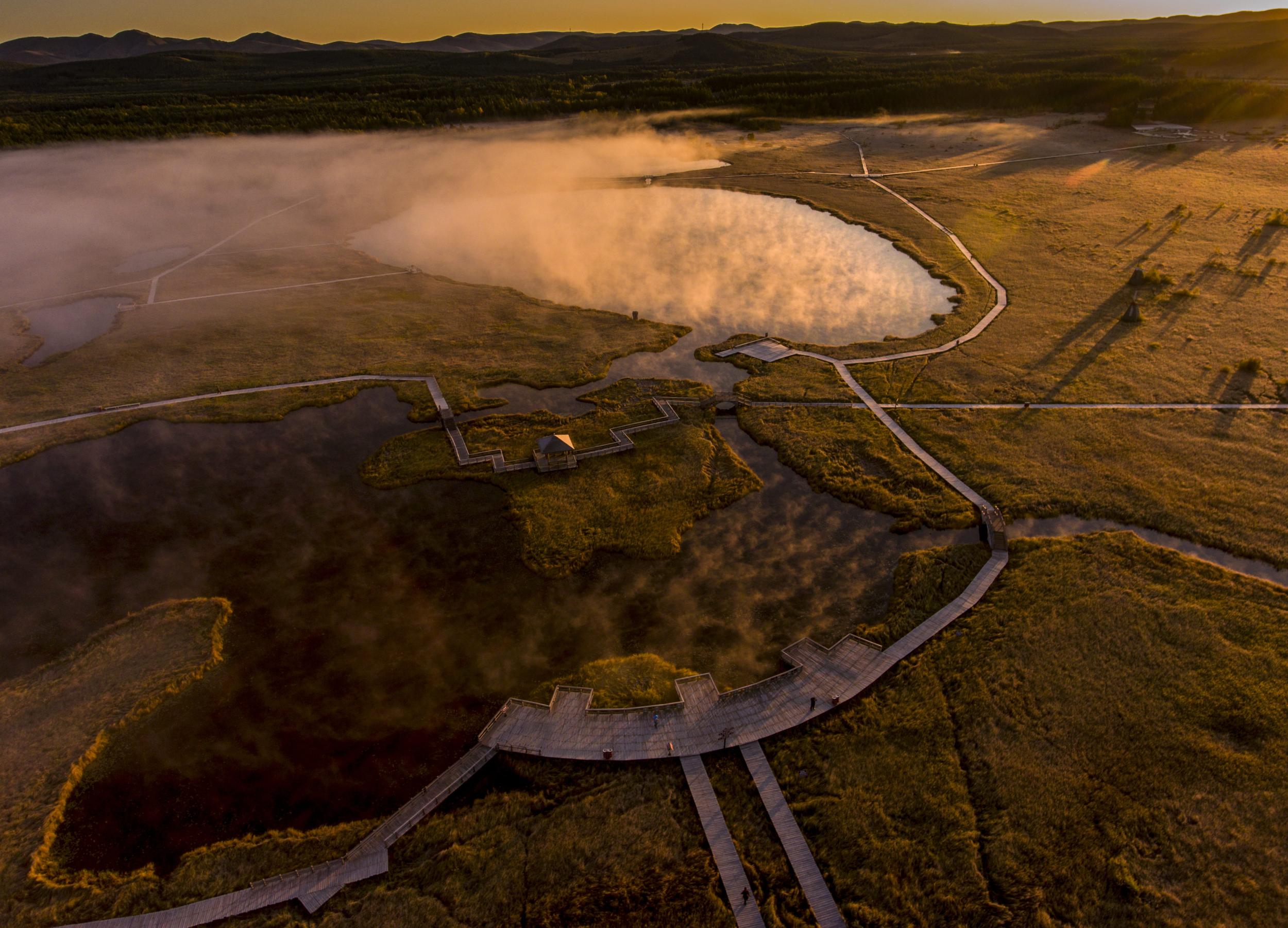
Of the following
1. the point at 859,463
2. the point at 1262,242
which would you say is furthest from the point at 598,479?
the point at 1262,242

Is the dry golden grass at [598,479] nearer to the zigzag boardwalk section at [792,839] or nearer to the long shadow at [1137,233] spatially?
the zigzag boardwalk section at [792,839]

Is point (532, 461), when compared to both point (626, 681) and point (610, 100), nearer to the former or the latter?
point (626, 681)

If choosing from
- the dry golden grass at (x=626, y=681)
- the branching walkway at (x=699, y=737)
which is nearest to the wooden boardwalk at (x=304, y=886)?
the branching walkway at (x=699, y=737)

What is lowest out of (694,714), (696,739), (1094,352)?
(696,739)

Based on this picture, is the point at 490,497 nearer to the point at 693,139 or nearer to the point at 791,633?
the point at 791,633

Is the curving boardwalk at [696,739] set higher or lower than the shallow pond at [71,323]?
lower

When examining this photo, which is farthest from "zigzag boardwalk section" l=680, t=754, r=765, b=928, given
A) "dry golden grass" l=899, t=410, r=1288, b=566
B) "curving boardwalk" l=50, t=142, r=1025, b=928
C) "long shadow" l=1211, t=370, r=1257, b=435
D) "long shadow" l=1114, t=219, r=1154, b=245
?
"long shadow" l=1114, t=219, r=1154, b=245
